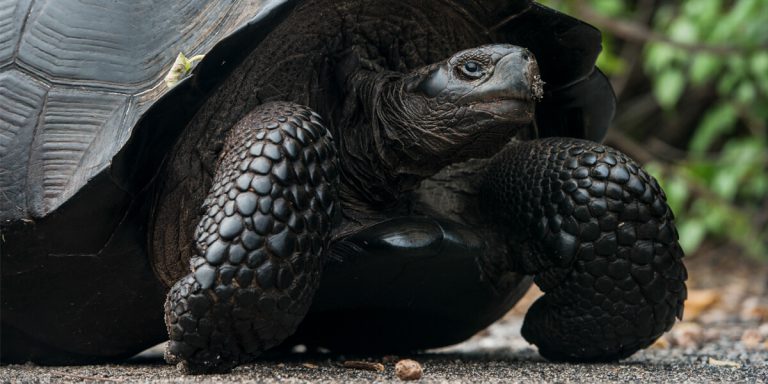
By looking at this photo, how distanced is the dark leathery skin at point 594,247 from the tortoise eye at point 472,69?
58cm

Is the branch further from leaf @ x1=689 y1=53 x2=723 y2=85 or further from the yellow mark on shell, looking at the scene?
the yellow mark on shell

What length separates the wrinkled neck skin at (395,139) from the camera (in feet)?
9.21

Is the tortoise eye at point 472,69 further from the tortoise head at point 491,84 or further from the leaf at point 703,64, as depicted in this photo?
the leaf at point 703,64

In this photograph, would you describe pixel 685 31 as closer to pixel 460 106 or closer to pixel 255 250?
pixel 460 106

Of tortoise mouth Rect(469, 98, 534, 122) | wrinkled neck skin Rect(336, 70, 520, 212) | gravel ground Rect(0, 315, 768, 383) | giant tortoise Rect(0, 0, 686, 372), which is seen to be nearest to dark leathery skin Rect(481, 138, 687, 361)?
giant tortoise Rect(0, 0, 686, 372)

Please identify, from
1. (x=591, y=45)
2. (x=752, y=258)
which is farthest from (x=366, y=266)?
(x=752, y=258)

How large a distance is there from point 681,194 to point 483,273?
173 inches

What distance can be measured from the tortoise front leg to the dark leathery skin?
33.0 inches

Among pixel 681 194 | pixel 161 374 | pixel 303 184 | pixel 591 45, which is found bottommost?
pixel 161 374

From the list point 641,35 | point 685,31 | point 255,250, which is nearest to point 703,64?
point 685,31

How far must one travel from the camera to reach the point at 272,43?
9.74ft

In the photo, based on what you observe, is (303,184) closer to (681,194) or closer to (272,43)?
(272,43)

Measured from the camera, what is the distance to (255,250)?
2438mm

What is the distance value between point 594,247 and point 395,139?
742mm
